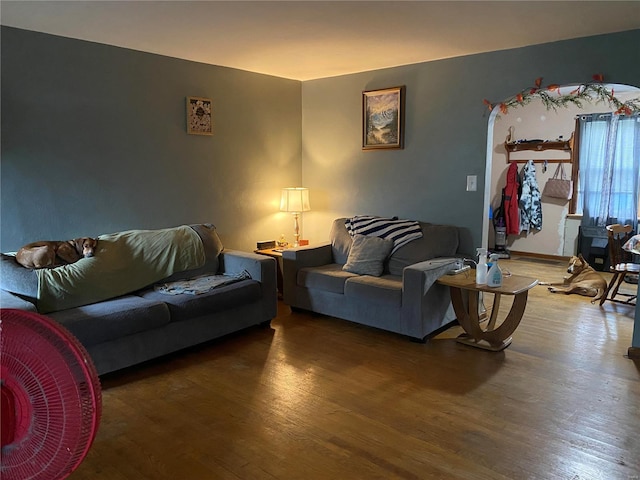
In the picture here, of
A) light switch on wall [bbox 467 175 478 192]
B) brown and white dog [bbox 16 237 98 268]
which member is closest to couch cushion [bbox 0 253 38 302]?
brown and white dog [bbox 16 237 98 268]

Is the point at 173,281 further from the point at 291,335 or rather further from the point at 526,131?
the point at 526,131

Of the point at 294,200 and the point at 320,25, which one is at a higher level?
the point at 320,25

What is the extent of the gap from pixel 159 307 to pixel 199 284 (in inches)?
19.3

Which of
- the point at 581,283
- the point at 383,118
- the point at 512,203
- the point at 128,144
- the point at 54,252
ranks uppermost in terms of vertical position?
the point at 383,118

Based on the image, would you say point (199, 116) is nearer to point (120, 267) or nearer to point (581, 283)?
point (120, 267)

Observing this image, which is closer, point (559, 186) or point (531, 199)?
point (559, 186)

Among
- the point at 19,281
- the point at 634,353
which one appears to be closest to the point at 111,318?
the point at 19,281

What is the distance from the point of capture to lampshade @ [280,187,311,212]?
489 cm

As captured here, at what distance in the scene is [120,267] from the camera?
134 inches

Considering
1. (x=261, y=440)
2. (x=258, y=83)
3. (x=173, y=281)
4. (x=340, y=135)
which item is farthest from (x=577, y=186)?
(x=261, y=440)

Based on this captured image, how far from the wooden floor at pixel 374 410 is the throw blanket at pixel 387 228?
0.86 m

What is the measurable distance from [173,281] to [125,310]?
765 mm

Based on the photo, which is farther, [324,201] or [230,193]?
[324,201]

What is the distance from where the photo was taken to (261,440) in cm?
230
